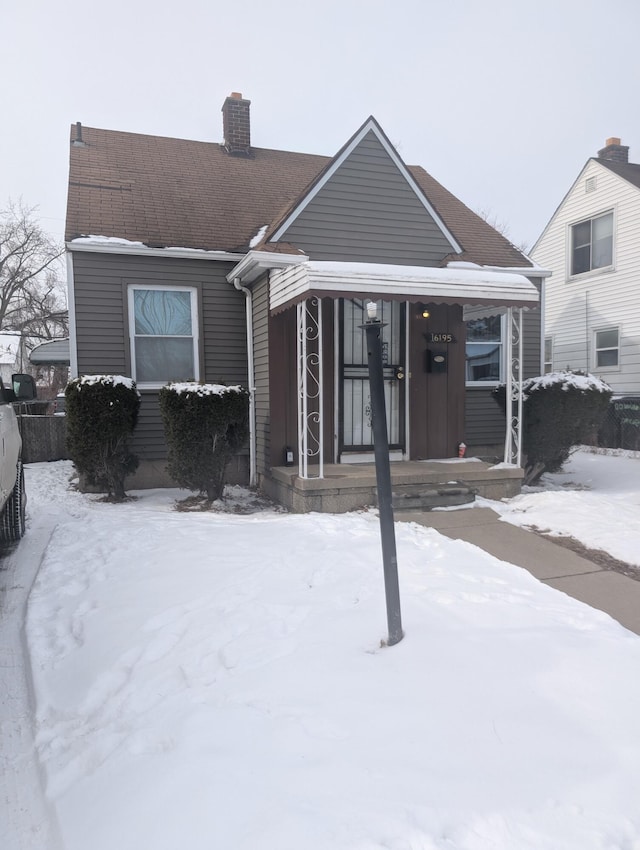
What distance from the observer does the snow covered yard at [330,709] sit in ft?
6.20

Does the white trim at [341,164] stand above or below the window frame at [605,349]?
above

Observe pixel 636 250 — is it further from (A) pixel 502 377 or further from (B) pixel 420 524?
(B) pixel 420 524

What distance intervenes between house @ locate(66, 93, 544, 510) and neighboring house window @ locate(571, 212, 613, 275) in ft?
23.0

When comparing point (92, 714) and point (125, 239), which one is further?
point (125, 239)

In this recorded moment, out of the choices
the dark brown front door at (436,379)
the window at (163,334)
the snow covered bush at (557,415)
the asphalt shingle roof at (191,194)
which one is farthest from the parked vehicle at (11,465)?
the snow covered bush at (557,415)

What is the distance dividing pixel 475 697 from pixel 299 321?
4944mm

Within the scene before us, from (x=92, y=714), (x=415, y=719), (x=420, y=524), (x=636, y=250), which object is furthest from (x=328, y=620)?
(x=636, y=250)

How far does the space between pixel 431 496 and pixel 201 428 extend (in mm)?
2803

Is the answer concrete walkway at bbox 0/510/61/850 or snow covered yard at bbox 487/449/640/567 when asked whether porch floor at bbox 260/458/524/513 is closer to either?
snow covered yard at bbox 487/449/640/567

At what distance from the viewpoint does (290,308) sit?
730 centimetres

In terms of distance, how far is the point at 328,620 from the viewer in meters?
3.40

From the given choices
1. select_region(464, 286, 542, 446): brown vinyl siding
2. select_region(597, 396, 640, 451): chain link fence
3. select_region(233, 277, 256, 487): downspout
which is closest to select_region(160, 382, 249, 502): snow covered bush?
select_region(233, 277, 256, 487): downspout

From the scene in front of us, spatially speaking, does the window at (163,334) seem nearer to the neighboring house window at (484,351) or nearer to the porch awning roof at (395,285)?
the porch awning roof at (395,285)

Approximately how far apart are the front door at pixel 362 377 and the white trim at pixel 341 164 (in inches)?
48.6
